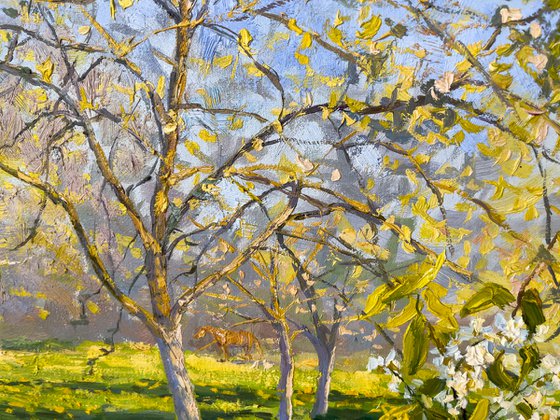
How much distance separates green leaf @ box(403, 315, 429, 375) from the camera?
1.07 meters

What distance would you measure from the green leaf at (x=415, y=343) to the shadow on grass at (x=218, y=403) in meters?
1.18

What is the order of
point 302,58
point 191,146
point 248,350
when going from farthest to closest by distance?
point 248,350, point 191,146, point 302,58

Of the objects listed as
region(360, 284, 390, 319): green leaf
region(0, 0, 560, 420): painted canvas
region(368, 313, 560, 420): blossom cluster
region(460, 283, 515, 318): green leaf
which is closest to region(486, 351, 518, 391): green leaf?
region(368, 313, 560, 420): blossom cluster

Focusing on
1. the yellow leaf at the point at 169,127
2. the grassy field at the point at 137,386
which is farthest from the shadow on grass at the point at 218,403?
the yellow leaf at the point at 169,127

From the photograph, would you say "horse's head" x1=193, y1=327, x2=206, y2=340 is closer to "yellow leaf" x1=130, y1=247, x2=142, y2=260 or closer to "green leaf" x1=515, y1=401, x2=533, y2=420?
"yellow leaf" x1=130, y1=247, x2=142, y2=260

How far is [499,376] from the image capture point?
114cm

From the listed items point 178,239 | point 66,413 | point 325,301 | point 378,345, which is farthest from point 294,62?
point 66,413

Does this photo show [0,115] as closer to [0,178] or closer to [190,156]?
[0,178]

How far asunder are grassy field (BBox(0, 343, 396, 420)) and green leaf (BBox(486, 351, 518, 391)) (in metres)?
1.09

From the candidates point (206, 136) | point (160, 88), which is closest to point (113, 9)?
point (160, 88)

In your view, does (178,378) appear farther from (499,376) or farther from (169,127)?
(499,376)

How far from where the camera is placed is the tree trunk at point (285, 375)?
2201mm

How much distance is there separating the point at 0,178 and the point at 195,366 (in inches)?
34.0

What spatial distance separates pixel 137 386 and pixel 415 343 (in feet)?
4.60
